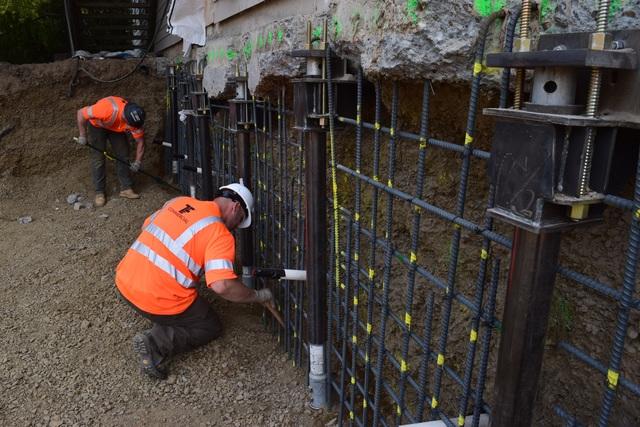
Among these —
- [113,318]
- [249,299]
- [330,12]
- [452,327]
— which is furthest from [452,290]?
[113,318]

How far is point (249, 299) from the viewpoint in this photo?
11.6ft

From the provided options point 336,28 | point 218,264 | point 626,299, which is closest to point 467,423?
point 626,299

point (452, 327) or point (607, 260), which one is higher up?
point (607, 260)

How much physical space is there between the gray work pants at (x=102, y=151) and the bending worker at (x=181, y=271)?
3.67 metres

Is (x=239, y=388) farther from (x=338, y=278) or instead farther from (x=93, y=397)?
(x=338, y=278)

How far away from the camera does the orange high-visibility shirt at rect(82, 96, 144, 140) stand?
661 centimetres

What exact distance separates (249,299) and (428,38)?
2299mm

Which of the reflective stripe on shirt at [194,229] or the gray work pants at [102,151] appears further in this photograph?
the gray work pants at [102,151]

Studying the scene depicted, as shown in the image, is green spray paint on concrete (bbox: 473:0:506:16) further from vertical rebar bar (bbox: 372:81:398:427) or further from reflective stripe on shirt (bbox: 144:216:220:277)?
reflective stripe on shirt (bbox: 144:216:220:277)

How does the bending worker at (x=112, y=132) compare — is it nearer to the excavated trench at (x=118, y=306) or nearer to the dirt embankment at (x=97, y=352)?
the excavated trench at (x=118, y=306)

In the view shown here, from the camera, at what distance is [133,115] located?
6641 millimetres

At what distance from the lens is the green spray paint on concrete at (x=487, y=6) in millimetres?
1473

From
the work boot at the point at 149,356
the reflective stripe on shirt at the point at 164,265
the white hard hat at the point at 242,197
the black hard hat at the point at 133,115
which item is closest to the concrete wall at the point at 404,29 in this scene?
the white hard hat at the point at 242,197

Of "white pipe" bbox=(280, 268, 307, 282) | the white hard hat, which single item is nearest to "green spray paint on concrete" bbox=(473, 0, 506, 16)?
"white pipe" bbox=(280, 268, 307, 282)
